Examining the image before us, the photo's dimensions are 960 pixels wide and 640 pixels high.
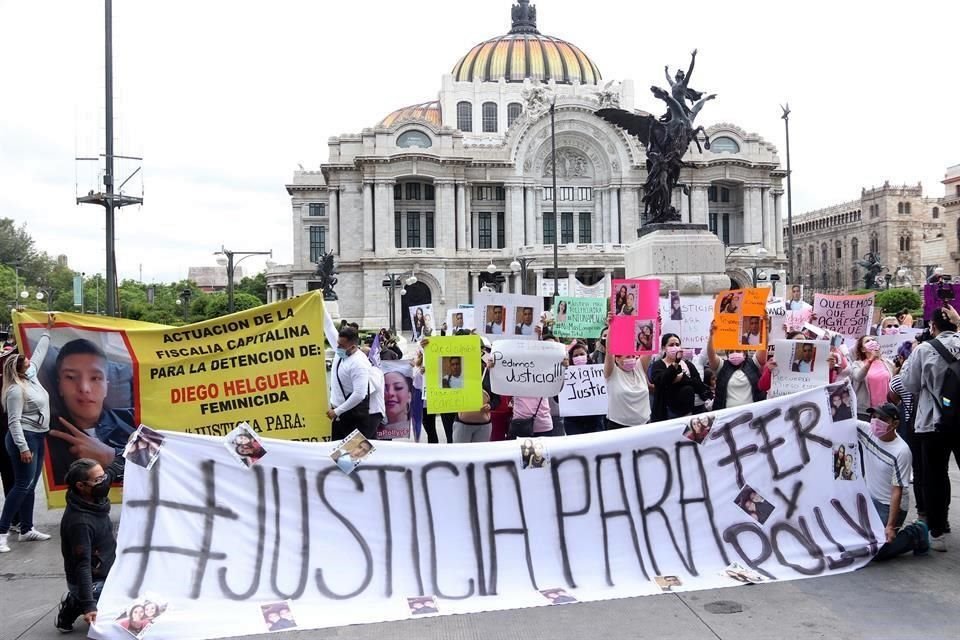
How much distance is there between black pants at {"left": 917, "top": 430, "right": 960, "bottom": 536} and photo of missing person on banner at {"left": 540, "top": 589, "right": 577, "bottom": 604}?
137 inches

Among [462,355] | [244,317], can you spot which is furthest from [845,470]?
[244,317]

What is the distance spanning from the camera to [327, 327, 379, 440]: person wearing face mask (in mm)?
8453

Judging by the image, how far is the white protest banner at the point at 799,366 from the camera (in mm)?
8539

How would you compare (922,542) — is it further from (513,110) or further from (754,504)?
(513,110)

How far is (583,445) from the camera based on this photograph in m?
6.64

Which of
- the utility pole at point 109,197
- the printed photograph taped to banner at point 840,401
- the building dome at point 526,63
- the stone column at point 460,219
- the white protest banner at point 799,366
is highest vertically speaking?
the building dome at point 526,63

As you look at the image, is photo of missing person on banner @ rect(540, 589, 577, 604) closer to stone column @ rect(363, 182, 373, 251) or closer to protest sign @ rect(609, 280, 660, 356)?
protest sign @ rect(609, 280, 660, 356)

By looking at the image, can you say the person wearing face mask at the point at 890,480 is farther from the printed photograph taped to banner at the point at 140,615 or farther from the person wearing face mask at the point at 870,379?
the printed photograph taped to banner at the point at 140,615

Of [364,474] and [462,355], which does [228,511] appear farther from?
[462,355]

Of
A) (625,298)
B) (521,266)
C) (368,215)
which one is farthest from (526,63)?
(625,298)

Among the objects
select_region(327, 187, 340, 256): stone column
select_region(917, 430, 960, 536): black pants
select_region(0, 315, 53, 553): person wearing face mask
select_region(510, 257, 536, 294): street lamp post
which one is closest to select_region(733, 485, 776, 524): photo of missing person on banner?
select_region(917, 430, 960, 536): black pants

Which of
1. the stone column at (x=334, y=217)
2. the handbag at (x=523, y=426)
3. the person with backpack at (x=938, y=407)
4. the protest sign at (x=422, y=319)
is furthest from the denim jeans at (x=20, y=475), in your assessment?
the stone column at (x=334, y=217)

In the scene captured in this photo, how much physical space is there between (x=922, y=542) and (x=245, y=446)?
17.6 ft

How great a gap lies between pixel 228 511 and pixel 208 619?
78 cm
